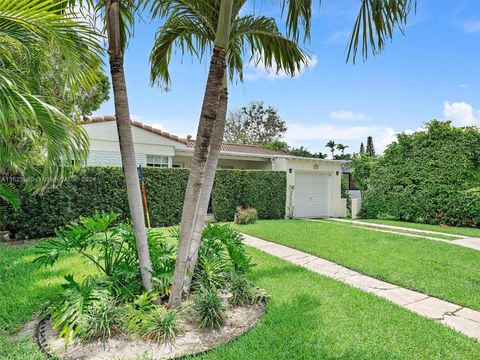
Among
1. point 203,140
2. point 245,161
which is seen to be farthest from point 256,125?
point 203,140

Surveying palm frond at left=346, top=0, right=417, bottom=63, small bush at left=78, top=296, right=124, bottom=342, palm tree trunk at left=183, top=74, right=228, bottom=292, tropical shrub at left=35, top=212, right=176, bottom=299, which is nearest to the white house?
tropical shrub at left=35, top=212, right=176, bottom=299

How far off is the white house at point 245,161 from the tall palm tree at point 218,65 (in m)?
12.5

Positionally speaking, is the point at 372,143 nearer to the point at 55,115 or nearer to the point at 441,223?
the point at 441,223

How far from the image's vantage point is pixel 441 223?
50.8 feet

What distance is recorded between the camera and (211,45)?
5.73 metres

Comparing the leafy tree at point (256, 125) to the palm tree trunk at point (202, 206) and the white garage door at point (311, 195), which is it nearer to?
the white garage door at point (311, 195)

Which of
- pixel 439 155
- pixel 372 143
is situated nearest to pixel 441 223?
pixel 439 155

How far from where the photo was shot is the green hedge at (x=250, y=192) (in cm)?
1530

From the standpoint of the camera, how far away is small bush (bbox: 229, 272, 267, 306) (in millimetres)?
4824

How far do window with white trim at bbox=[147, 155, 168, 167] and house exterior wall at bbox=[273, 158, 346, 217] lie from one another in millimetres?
6632

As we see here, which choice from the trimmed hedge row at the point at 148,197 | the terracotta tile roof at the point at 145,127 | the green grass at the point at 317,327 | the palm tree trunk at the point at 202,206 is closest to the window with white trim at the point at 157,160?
the terracotta tile roof at the point at 145,127

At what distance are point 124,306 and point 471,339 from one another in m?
4.62

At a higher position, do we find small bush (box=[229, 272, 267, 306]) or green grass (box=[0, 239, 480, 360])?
small bush (box=[229, 272, 267, 306])

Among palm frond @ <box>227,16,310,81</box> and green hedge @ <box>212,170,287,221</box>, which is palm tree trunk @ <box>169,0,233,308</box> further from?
green hedge @ <box>212,170,287,221</box>
